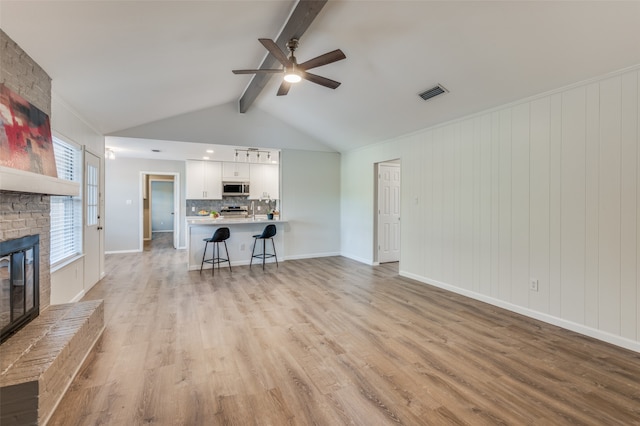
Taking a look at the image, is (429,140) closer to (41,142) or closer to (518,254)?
(518,254)

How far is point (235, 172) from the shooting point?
8.15 meters

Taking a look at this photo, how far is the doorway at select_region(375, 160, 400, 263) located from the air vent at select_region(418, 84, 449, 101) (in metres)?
2.17

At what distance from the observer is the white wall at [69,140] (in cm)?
316

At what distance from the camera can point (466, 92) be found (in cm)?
363

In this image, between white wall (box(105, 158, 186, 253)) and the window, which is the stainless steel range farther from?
the window

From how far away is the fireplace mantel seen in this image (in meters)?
1.69

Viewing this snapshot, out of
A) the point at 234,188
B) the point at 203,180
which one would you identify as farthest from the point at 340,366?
the point at 203,180

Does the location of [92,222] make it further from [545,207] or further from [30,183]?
[545,207]

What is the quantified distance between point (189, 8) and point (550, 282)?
439 cm

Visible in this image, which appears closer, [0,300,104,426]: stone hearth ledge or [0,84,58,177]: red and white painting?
[0,300,104,426]: stone hearth ledge

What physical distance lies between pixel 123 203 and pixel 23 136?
241 inches

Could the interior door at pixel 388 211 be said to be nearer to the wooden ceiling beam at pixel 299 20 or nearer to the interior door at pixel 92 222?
the wooden ceiling beam at pixel 299 20

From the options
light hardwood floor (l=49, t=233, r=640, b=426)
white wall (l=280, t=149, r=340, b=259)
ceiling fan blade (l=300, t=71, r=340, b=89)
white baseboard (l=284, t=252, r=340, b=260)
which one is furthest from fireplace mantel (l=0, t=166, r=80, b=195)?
white baseboard (l=284, t=252, r=340, b=260)

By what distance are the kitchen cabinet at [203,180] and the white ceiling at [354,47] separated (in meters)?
3.26
